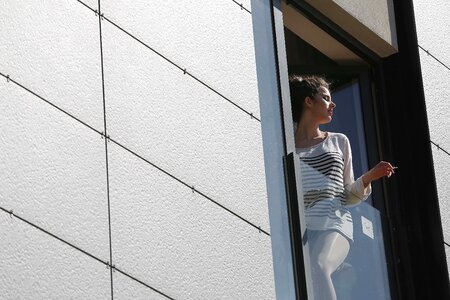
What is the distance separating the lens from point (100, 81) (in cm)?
760

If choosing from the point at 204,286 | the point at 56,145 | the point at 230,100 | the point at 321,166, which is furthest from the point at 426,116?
the point at 56,145

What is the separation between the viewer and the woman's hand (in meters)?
9.71

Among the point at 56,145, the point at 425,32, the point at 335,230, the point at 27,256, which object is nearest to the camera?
the point at 27,256

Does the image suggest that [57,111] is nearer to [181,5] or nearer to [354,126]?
[181,5]

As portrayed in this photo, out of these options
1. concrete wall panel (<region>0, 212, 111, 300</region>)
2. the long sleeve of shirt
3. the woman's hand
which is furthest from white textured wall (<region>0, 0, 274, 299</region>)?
the woman's hand

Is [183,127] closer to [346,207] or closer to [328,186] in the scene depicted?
[328,186]

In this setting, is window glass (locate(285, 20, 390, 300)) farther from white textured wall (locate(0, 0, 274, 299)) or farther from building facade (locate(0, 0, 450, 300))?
white textured wall (locate(0, 0, 274, 299))

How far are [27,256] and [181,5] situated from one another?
238 cm

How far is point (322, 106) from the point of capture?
374 inches

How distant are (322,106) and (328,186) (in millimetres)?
697

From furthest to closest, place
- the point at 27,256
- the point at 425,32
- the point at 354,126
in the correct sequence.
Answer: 1. the point at 425,32
2. the point at 354,126
3. the point at 27,256

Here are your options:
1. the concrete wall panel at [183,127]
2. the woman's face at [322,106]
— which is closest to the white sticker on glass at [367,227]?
the woman's face at [322,106]

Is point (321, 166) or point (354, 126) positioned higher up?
point (354, 126)

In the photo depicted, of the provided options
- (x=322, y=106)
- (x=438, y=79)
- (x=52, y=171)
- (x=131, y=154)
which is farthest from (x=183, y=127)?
(x=438, y=79)
